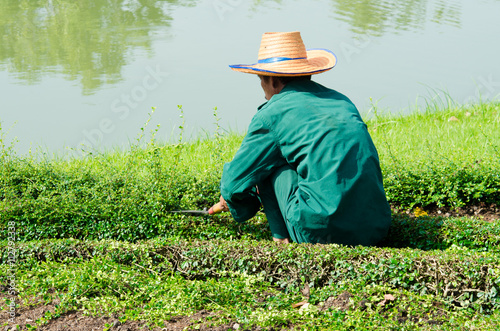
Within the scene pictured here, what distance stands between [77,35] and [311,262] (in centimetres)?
1072

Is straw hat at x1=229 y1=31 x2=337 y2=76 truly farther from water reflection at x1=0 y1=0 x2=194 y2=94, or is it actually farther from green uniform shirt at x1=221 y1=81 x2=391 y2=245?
water reflection at x1=0 y1=0 x2=194 y2=94

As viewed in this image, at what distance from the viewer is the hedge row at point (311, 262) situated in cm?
328

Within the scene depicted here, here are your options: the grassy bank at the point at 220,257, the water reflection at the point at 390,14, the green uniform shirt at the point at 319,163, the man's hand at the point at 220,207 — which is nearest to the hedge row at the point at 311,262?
the grassy bank at the point at 220,257

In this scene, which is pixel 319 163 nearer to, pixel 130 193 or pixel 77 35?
pixel 130 193

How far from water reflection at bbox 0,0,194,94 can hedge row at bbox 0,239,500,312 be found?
5467 mm

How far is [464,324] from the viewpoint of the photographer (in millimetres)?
2949

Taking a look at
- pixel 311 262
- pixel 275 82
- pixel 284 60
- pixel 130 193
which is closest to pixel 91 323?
pixel 311 262

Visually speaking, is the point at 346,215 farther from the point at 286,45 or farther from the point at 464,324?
the point at 286,45

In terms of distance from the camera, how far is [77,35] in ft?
41.1

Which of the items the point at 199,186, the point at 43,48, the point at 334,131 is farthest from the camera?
the point at 43,48

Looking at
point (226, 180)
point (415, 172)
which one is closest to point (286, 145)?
point (226, 180)

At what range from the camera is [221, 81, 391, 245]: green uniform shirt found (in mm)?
3494

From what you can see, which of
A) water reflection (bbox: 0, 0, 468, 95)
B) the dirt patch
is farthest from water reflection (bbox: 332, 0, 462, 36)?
the dirt patch

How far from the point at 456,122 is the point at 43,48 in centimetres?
870
